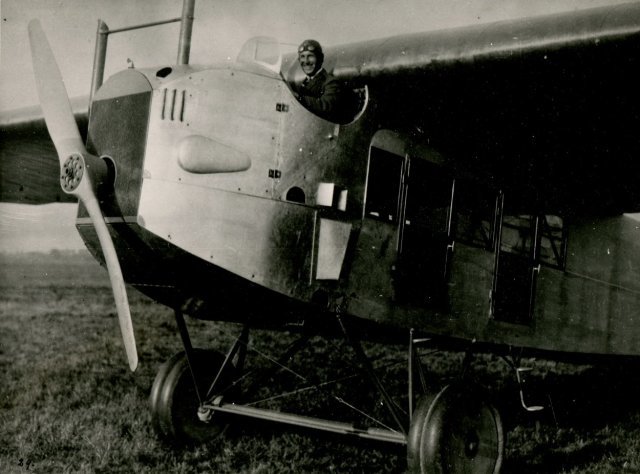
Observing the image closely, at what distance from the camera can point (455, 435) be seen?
15.3ft

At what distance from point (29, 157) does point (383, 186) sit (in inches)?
227

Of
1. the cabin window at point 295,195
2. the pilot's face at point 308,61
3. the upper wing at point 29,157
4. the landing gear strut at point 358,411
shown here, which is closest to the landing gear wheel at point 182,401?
the landing gear strut at point 358,411

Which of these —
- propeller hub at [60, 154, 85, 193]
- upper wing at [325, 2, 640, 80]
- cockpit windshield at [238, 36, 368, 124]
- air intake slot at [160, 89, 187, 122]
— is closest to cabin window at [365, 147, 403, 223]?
cockpit windshield at [238, 36, 368, 124]

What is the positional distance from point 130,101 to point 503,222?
366 cm

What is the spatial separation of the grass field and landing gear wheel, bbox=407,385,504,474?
45 cm

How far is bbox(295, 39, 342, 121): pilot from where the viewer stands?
453cm

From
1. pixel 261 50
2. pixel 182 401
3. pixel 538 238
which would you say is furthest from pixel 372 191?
pixel 182 401

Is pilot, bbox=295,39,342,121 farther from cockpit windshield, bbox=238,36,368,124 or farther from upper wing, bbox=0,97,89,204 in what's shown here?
upper wing, bbox=0,97,89,204

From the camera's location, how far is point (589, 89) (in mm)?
4883

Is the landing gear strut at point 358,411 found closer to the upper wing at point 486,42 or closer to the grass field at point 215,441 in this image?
the grass field at point 215,441

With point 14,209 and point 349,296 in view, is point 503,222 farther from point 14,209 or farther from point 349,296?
point 14,209

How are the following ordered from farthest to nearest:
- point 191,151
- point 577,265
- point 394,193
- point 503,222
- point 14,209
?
point 577,265, point 503,222, point 14,209, point 394,193, point 191,151

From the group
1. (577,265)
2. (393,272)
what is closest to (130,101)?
(393,272)

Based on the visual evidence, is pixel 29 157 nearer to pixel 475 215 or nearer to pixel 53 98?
pixel 53 98
